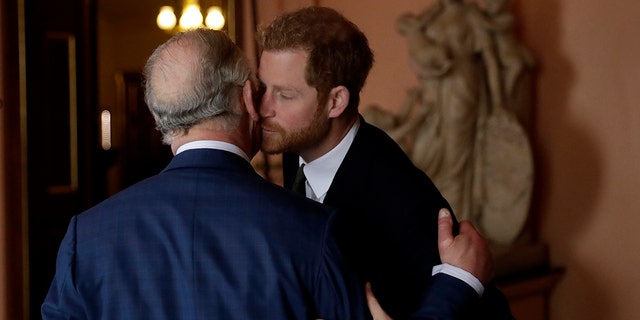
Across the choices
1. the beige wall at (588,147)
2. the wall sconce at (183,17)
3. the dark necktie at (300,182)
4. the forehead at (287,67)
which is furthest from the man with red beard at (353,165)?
the wall sconce at (183,17)

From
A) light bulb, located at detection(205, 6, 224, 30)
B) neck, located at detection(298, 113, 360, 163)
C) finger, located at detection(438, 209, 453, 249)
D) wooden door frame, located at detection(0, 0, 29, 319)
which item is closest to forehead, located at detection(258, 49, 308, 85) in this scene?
neck, located at detection(298, 113, 360, 163)

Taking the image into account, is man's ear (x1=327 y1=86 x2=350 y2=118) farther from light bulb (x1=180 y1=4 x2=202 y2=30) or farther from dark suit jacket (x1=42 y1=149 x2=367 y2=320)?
light bulb (x1=180 y1=4 x2=202 y2=30)

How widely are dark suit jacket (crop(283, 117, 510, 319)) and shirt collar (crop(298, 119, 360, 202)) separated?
3cm

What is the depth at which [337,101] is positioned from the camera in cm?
195

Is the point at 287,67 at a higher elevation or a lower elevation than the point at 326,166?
higher

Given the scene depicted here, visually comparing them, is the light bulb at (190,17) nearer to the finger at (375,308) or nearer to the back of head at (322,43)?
the back of head at (322,43)

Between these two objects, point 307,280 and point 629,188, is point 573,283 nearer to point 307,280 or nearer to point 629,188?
point 629,188

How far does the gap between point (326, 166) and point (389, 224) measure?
20 cm

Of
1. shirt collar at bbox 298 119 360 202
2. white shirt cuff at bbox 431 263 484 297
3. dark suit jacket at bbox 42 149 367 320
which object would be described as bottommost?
white shirt cuff at bbox 431 263 484 297

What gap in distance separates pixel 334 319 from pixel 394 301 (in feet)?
1.15

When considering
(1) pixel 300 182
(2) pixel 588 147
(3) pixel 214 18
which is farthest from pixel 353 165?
(3) pixel 214 18

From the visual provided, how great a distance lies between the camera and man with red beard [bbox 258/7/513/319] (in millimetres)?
1915

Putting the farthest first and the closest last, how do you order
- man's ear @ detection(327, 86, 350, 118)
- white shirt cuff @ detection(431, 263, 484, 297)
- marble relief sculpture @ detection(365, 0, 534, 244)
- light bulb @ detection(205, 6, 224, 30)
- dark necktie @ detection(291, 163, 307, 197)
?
light bulb @ detection(205, 6, 224, 30), marble relief sculpture @ detection(365, 0, 534, 244), dark necktie @ detection(291, 163, 307, 197), man's ear @ detection(327, 86, 350, 118), white shirt cuff @ detection(431, 263, 484, 297)

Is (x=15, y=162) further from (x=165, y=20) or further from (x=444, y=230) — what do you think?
(x=444, y=230)
